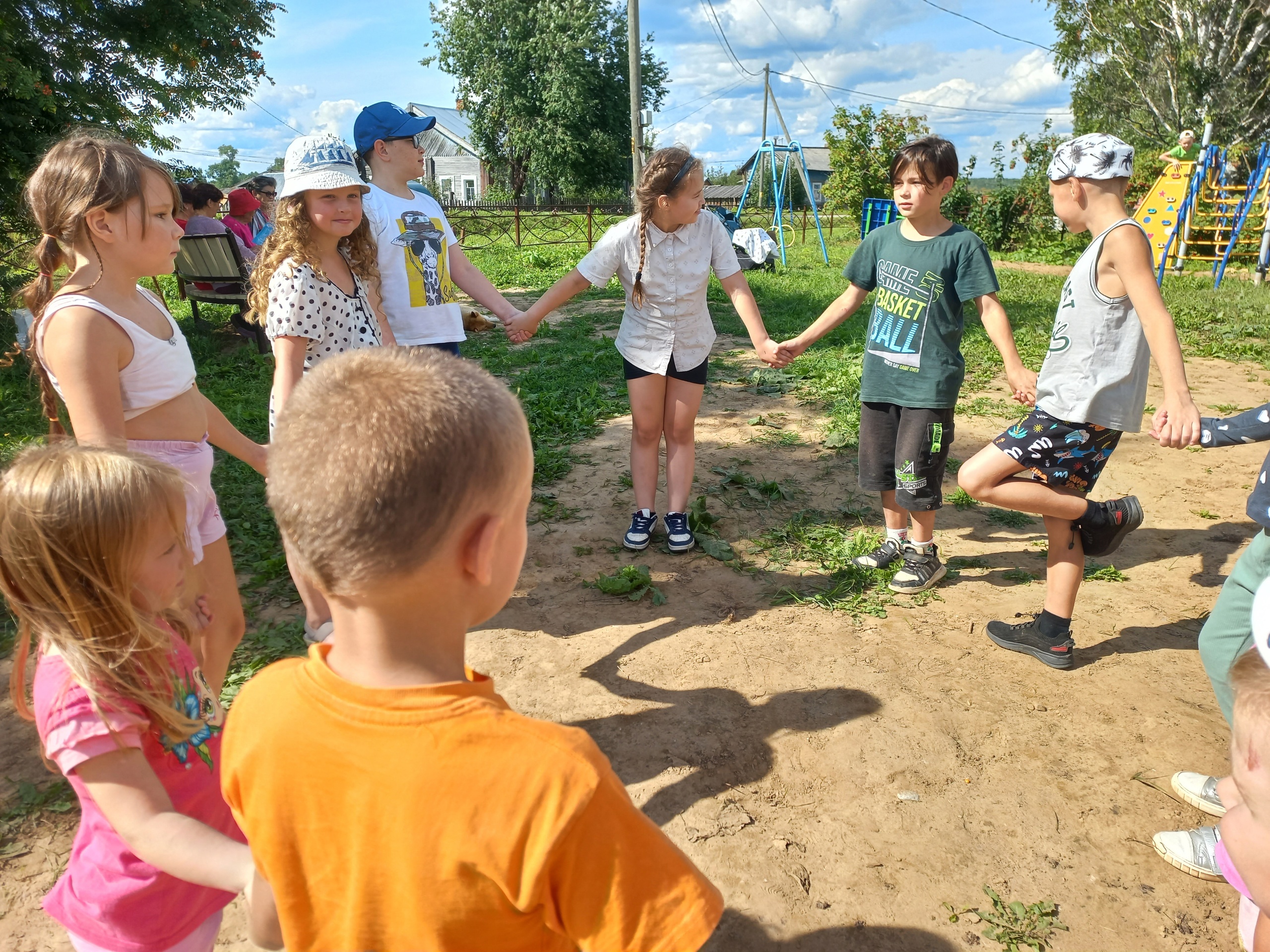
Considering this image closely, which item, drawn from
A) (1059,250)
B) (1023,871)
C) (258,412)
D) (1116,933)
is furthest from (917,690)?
(1059,250)

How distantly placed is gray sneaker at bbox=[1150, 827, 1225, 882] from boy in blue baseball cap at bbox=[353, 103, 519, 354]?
2926 millimetres

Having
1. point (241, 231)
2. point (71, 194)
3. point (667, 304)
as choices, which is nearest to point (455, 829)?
point (71, 194)

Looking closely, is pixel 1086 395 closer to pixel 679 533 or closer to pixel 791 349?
pixel 791 349

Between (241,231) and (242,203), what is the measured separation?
583 millimetres

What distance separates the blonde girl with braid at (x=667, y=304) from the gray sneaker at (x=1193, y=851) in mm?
2301

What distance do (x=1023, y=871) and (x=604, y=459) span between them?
3.55 meters

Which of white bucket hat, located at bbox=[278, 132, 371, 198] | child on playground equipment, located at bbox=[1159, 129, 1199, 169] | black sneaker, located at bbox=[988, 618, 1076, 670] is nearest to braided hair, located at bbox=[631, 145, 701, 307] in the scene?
white bucket hat, located at bbox=[278, 132, 371, 198]

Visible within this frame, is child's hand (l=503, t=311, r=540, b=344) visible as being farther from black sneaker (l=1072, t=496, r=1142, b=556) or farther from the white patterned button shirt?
black sneaker (l=1072, t=496, r=1142, b=556)

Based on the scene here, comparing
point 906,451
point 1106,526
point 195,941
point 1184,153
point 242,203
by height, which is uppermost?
point 1184,153

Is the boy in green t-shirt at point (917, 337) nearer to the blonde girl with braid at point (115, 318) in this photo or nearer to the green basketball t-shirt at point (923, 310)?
the green basketball t-shirt at point (923, 310)

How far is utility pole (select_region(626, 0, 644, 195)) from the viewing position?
1560 cm

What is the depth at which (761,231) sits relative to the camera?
15.3 metres

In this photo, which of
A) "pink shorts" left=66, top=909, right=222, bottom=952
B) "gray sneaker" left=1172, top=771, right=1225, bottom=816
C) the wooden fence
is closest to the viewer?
"pink shorts" left=66, top=909, right=222, bottom=952

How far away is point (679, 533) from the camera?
409 centimetres
